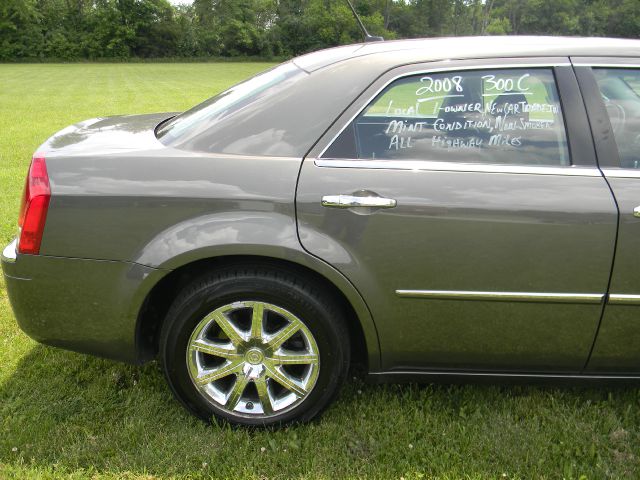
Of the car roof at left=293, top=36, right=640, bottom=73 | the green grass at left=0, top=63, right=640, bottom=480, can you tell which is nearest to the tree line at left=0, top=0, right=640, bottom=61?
the car roof at left=293, top=36, right=640, bottom=73

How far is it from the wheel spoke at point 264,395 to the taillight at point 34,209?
102 cm

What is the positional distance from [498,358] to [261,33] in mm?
62599

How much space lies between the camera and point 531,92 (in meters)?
2.34

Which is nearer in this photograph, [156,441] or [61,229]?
[61,229]

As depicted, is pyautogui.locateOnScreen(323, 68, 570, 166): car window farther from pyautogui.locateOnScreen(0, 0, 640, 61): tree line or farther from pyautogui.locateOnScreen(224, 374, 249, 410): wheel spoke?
pyautogui.locateOnScreen(0, 0, 640, 61): tree line

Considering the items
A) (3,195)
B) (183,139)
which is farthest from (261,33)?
(183,139)

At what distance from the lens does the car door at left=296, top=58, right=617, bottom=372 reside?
221cm

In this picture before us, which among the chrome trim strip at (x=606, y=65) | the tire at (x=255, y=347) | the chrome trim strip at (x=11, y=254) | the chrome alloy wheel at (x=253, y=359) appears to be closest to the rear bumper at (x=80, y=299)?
the chrome trim strip at (x=11, y=254)

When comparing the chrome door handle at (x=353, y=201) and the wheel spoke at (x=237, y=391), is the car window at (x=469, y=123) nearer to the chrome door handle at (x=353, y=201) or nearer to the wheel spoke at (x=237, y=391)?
the chrome door handle at (x=353, y=201)

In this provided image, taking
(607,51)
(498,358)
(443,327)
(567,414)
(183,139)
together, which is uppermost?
(607,51)

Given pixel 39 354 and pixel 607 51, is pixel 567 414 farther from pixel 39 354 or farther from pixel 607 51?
pixel 39 354

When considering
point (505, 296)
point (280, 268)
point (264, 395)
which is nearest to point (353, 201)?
point (280, 268)

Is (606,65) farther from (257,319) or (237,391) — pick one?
(237,391)

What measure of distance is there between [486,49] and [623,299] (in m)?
1.10
